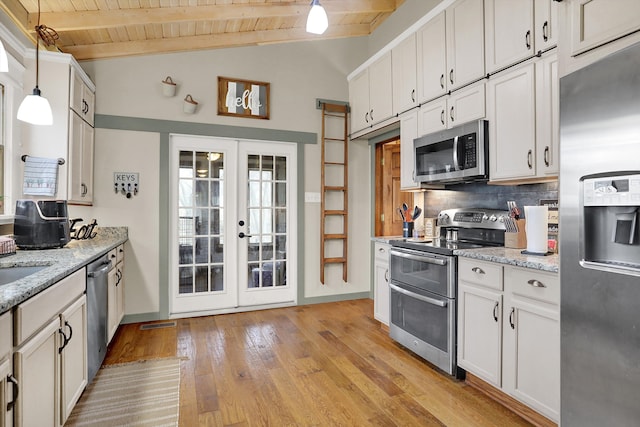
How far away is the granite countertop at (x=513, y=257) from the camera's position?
1.86 m

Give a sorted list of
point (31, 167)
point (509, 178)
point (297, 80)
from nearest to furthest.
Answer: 1. point (509, 178)
2. point (31, 167)
3. point (297, 80)

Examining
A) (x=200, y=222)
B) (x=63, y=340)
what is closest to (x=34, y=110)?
(x=63, y=340)

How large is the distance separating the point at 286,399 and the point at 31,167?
108 inches

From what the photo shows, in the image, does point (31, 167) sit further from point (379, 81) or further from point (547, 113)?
point (547, 113)

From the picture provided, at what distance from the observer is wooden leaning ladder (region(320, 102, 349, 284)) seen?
4.48 metres

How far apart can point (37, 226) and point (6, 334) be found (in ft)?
5.11

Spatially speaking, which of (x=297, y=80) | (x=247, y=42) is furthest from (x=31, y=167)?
(x=297, y=80)

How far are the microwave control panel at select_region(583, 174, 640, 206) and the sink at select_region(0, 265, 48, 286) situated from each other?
8.96 ft

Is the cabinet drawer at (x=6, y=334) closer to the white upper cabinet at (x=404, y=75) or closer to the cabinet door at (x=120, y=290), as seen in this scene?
the cabinet door at (x=120, y=290)

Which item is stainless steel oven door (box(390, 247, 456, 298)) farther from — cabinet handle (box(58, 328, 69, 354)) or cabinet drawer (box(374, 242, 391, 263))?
cabinet handle (box(58, 328, 69, 354))

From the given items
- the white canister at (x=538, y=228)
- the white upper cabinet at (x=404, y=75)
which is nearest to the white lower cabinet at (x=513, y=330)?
the white canister at (x=538, y=228)

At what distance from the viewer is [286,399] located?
227cm

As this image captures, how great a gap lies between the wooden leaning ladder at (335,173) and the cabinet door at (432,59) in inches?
58.6

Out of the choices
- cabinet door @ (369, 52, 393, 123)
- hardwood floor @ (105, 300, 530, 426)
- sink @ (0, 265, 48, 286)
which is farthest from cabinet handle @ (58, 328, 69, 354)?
cabinet door @ (369, 52, 393, 123)
